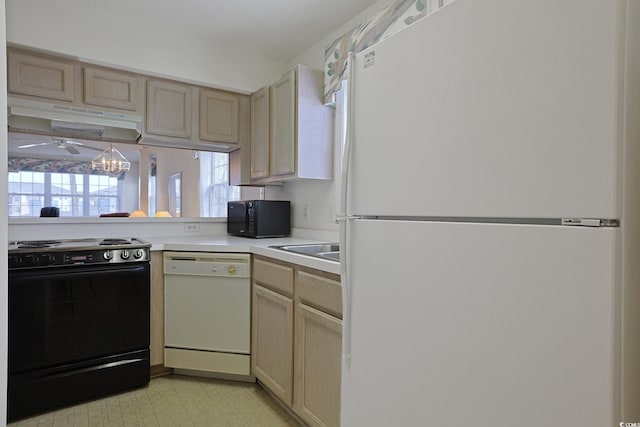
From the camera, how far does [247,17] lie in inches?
99.4

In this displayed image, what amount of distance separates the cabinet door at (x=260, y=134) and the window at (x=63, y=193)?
19.2ft

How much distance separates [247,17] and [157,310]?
208cm

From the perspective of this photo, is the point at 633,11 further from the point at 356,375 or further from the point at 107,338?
the point at 107,338

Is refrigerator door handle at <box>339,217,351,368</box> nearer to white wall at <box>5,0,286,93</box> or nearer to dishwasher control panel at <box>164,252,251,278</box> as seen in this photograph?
dishwasher control panel at <box>164,252,251,278</box>

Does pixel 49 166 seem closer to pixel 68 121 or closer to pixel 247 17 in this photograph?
pixel 68 121

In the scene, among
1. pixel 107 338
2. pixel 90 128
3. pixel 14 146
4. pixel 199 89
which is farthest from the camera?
pixel 14 146

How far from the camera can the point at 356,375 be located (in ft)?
4.07

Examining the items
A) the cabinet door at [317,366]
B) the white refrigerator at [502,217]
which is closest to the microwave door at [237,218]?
the cabinet door at [317,366]

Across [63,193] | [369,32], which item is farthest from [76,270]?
[63,193]

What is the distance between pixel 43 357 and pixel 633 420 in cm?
254

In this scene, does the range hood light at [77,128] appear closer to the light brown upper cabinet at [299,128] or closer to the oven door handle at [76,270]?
the oven door handle at [76,270]

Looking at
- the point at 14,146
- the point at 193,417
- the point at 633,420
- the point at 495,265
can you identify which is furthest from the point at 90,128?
the point at 14,146

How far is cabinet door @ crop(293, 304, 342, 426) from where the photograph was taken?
5.17 feet

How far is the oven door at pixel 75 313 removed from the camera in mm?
1964
